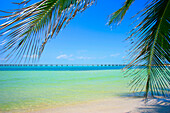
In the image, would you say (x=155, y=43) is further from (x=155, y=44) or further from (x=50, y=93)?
(x=50, y=93)

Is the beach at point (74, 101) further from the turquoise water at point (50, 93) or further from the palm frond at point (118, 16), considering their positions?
the palm frond at point (118, 16)

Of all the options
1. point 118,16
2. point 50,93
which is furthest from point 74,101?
point 118,16

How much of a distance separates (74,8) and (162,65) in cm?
180

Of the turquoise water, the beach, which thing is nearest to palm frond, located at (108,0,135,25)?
the beach

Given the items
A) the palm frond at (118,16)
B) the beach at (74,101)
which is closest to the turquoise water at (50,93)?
the beach at (74,101)

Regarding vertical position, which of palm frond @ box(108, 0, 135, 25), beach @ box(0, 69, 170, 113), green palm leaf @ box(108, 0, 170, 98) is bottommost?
beach @ box(0, 69, 170, 113)

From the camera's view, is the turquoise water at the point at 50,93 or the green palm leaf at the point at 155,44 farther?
the turquoise water at the point at 50,93

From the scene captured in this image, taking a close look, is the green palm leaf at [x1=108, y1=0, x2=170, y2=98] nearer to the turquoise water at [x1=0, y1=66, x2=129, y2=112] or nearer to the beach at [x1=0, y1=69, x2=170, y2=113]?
the beach at [x1=0, y1=69, x2=170, y2=113]

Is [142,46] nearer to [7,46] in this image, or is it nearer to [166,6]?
[166,6]

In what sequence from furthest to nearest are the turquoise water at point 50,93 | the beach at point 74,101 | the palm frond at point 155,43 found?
the turquoise water at point 50,93 → the beach at point 74,101 → the palm frond at point 155,43

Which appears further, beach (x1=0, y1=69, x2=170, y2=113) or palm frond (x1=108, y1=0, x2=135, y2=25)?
beach (x1=0, y1=69, x2=170, y2=113)

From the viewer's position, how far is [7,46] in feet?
3.66

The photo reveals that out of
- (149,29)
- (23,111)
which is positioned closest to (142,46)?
(149,29)

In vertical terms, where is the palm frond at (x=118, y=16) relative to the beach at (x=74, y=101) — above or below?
above
